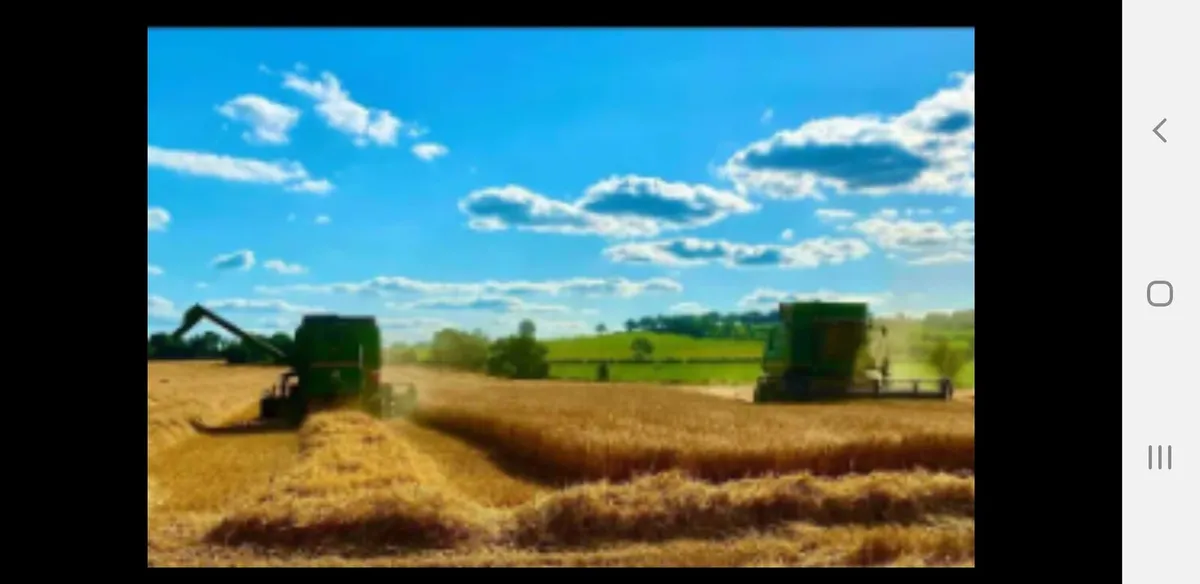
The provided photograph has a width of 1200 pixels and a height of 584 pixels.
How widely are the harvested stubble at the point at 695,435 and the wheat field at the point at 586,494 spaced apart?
A: 0.10ft

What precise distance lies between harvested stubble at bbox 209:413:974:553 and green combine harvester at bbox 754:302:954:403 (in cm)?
728

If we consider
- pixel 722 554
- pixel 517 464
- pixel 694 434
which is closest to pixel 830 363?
pixel 694 434

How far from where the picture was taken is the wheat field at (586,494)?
8.41 m

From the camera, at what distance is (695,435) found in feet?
36.4

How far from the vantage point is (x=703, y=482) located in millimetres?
9516

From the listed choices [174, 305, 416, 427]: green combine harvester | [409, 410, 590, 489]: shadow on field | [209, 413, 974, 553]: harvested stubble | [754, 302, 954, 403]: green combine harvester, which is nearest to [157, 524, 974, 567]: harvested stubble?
[209, 413, 974, 553]: harvested stubble

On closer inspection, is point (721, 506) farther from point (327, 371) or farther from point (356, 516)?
point (327, 371)

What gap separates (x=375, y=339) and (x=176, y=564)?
7.81 meters

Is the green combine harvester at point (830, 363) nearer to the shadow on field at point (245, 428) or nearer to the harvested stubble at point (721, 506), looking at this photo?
the harvested stubble at point (721, 506)

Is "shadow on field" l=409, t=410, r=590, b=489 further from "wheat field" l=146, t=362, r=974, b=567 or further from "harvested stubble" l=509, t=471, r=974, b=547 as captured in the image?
"harvested stubble" l=509, t=471, r=974, b=547

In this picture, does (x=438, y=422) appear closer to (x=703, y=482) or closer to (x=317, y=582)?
(x=703, y=482)

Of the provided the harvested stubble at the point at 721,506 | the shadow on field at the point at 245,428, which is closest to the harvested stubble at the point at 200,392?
the shadow on field at the point at 245,428

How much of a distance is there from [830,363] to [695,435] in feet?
23.5

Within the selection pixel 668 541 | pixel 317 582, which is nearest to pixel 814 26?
pixel 668 541
